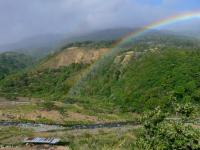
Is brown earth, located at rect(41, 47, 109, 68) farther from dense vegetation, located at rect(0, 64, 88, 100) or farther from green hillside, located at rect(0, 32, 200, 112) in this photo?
dense vegetation, located at rect(0, 64, 88, 100)

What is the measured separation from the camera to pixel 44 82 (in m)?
134

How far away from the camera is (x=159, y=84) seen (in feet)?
313

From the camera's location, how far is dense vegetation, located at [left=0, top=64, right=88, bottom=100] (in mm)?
125062

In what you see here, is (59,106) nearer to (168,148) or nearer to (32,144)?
(32,144)

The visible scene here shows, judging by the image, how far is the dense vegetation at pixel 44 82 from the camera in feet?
410

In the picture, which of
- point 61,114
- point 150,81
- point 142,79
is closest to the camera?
point 61,114

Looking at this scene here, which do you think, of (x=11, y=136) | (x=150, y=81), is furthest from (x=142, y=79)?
(x=11, y=136)

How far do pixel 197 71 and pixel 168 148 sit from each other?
7867cm

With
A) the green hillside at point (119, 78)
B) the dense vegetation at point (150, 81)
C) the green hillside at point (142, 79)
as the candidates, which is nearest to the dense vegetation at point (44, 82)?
the green hillside at point (119, 78)

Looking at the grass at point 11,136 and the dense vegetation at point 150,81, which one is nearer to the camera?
the grass at point 11,136

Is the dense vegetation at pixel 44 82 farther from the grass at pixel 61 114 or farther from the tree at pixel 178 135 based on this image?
the tree at pixel 178 135

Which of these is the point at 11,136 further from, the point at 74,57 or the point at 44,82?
the point at 74,57

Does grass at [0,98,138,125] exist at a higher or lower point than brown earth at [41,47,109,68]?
lower

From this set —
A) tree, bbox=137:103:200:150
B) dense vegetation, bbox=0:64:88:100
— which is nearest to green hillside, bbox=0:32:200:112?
dense vegetation, bbox=0:64:88:100
